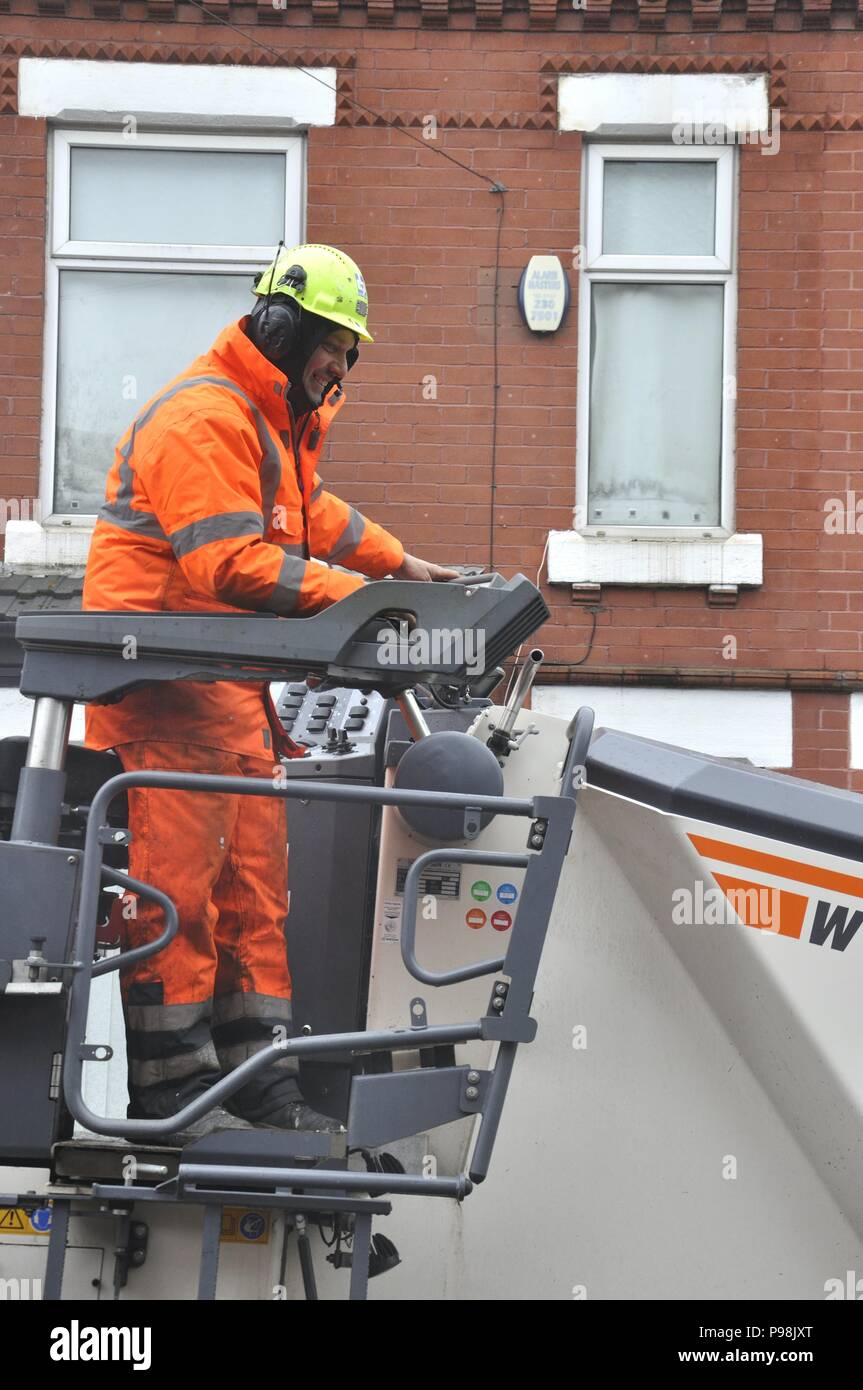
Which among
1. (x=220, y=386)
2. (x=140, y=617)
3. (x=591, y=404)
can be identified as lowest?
(x=140, y=617)

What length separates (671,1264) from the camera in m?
3.37

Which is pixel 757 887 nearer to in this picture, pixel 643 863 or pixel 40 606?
pixel 643 863

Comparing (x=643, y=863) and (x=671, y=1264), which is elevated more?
(x=643, y=863)

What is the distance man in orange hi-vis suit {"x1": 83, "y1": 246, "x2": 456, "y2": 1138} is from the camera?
3.35 metres

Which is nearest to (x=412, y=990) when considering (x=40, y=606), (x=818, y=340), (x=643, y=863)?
(x=643, y=863)

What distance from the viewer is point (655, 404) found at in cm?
866

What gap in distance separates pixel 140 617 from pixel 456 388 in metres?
5.52

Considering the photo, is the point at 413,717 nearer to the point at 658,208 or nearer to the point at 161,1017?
the point at 161,1017

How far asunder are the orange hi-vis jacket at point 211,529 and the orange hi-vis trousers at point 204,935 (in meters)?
0.07

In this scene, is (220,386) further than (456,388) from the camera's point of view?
No

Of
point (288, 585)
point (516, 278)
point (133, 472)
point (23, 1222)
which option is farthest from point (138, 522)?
point (516, 278)

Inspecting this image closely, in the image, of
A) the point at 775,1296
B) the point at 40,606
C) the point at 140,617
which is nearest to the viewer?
the point at 140,617
